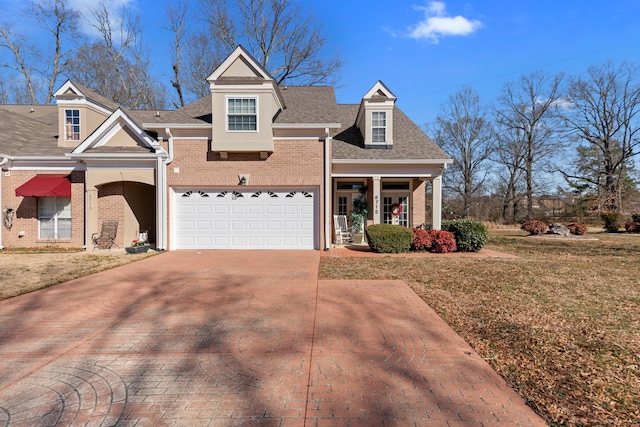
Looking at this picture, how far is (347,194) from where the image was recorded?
15.7 m

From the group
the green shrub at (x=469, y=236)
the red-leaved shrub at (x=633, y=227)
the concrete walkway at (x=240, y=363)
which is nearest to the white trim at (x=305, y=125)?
the green shrub at (x=469, y=236)

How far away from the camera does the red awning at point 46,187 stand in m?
12.1

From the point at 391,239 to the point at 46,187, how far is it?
13286 mm

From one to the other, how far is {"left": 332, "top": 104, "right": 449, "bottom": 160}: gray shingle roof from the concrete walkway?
8.49 metres

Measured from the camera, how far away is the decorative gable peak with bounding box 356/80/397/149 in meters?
13.7

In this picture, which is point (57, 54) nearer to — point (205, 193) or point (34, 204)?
point (34, 204)

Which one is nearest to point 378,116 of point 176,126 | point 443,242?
point 443,242

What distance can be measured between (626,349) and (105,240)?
14.6m

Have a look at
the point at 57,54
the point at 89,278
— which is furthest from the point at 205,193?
the point at 57,54

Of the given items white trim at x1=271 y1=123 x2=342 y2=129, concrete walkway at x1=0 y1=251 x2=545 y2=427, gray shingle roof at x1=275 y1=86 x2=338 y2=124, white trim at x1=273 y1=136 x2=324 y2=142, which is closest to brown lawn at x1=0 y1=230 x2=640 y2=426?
concrete walkway at x1=0 y1=251 x2=545 y2=427

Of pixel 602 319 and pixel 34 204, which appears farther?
pixel 34 204

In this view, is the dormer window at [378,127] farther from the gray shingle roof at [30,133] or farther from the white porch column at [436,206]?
Answer: the gray shingle roof at [30,133]

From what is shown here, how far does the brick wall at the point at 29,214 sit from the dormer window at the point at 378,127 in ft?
40.1

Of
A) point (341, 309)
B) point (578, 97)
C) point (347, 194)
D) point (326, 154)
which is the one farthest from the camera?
point (578, 97)
